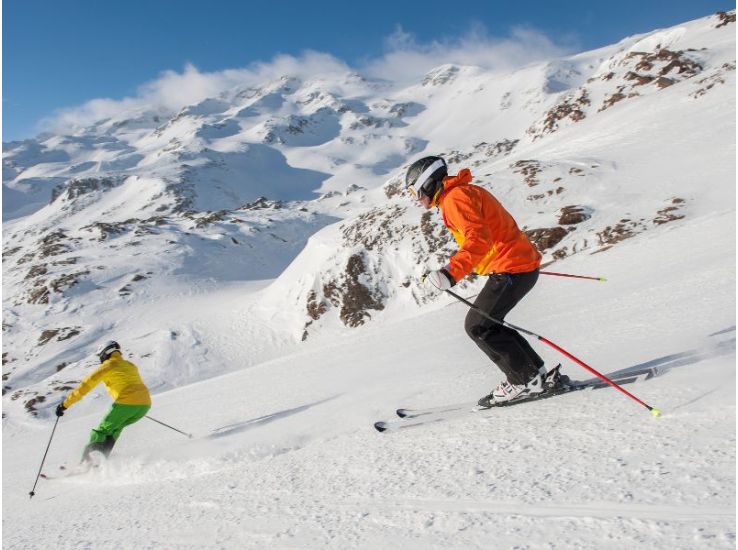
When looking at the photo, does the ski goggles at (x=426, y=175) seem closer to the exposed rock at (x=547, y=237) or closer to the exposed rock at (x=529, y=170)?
the exposed rock at (x=547, y=237)

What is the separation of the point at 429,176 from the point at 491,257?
953 millimetres

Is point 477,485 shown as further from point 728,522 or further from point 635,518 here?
point 728,522

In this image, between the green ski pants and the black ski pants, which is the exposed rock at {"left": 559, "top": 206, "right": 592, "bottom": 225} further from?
the green ski pants

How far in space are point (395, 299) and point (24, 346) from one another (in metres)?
21.7

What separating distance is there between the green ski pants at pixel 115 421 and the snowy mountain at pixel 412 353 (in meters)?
0.47

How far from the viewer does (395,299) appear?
20641 millimetres

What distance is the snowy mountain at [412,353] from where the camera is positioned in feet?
9.40

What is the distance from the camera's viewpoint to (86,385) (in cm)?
692

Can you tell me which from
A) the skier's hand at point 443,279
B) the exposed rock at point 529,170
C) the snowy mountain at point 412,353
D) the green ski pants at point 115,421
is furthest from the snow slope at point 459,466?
the exposed rock at point 529,170

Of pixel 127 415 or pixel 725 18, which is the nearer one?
pixel 127 415

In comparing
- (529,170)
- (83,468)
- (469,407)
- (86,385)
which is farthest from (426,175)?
(529,170)

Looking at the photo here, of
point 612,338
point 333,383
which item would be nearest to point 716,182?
point 612,338

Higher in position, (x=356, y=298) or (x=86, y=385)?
(x=86, y=385)

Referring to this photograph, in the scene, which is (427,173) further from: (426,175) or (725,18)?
(725,18)
